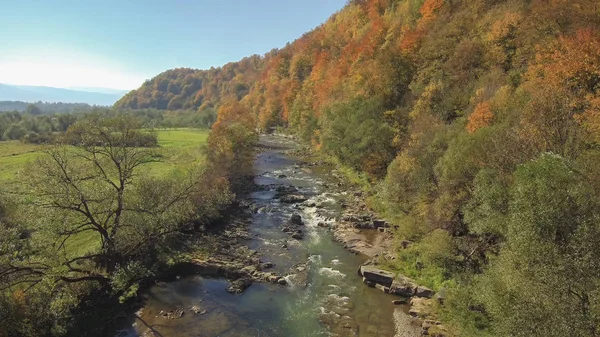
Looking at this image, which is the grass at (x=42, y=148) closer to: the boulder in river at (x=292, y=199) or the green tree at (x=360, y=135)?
the boulder in river at (x=292, y=199)

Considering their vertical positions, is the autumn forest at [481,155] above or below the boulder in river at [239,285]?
above

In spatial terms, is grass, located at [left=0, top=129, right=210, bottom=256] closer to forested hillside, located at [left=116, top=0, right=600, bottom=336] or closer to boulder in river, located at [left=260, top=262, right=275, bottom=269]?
boulder in river, located at [left=260, top=262, right=275, bottom=269]

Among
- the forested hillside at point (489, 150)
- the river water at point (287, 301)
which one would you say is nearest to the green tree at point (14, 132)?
Result: the forested hillside at point (489, 150)

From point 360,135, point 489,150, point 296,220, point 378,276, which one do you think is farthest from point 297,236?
point 489,150

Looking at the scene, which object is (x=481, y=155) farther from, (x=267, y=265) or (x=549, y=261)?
(x=267, y=265)

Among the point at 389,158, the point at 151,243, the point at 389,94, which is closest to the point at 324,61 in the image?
the point at 389,94

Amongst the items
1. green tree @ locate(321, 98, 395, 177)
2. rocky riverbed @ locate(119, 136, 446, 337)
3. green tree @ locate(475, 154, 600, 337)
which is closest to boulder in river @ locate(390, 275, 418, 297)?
rocky riverbed @ locate(119, 136, 446, 337)

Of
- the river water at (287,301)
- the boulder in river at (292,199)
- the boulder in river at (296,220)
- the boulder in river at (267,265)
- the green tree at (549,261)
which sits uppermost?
the green tree at (549,261)
